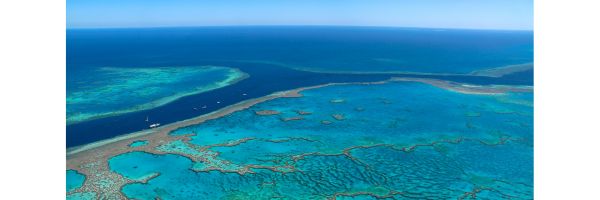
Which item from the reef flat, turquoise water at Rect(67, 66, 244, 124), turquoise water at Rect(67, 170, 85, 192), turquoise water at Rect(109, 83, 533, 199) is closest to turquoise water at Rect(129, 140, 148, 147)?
the reef flat

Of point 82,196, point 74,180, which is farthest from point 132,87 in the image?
point 82,196

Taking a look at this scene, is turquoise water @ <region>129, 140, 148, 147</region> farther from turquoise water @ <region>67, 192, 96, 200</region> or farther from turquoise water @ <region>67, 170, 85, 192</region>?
turquoise water @ <region>67, 192, 96, 200</region>

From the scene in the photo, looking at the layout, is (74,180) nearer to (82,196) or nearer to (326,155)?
(82,196)

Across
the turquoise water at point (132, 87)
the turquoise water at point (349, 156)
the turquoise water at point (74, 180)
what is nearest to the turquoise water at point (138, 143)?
the turquoise water at point (349, 156)

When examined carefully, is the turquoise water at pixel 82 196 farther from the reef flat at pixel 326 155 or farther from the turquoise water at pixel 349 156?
the turquoise water at pixel 349 156

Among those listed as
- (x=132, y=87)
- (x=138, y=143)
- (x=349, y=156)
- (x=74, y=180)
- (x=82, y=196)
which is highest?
(x=132, y=87)
